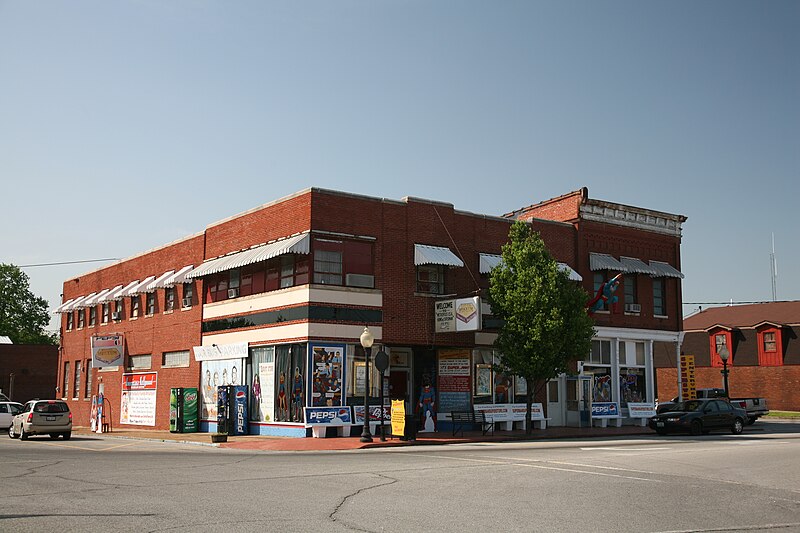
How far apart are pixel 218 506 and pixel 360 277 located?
19166mm

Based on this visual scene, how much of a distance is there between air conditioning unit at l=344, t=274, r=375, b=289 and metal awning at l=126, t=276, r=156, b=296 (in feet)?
48.1

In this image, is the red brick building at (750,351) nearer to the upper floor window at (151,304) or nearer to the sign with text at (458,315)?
the sign with text at (458,315)

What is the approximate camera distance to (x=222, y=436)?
28.7 metres

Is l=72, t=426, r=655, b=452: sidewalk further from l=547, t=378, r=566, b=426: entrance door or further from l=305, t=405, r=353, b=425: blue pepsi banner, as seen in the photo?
l=547, t=378, r=566, b=426: entrance door

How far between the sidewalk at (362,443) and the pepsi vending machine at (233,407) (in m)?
0.62

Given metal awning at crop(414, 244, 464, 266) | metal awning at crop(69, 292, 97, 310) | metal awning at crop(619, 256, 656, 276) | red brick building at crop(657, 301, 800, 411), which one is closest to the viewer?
metal awning at crop(414, 244, 464, 266)

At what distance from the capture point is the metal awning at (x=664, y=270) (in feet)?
135

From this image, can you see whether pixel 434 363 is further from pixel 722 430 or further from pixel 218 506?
pixel 218 506

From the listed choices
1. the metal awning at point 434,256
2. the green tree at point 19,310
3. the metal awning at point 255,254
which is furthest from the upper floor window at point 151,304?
the green tree at point 19,310

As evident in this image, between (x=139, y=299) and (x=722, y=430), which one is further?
(x=139, y=299)

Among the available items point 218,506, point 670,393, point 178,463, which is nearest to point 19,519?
point 218,506

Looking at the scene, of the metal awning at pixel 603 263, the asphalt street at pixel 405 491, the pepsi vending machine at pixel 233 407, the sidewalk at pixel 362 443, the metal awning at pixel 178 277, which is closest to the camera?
the asphalt street at pixel 405 491

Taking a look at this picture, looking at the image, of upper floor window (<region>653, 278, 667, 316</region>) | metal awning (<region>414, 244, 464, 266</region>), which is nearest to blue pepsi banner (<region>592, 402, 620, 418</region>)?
upper floor window (<region>653, 278, 667, 316</region>)

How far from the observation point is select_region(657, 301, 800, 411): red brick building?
56750mm
